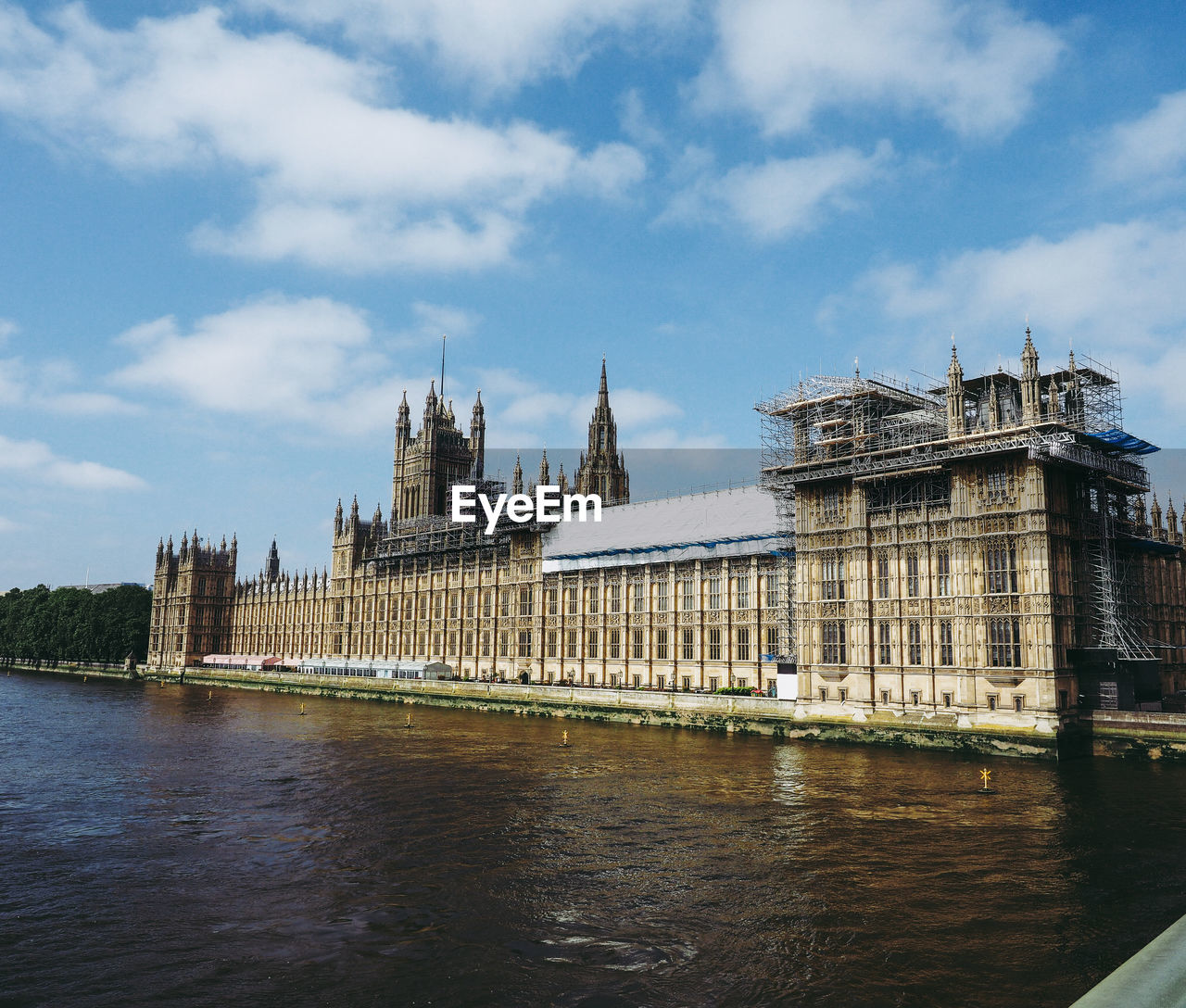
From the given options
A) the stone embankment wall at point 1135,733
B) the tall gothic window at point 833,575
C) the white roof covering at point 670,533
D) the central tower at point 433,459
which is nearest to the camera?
the stone embankment wall at point 1135,733

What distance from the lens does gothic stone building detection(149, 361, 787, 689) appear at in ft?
302

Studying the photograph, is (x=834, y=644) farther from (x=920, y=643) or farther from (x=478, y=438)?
(x=478, y=438)

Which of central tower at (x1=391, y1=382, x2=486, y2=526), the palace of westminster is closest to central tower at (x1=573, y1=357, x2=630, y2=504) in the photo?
central tower at (x1=391, y1=382, x2=486, y2=526)

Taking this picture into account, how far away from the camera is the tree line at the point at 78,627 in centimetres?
17950

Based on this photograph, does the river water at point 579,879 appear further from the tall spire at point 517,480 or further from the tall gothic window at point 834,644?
the tall spire at point 517,480

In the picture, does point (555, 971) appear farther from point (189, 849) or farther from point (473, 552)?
point (473, 552)

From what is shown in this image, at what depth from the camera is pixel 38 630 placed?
183625 millimetres

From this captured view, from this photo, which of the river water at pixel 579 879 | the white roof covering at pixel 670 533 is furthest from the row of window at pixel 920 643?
the white roof covering at pixel 670 533

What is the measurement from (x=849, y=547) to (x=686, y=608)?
27.8m

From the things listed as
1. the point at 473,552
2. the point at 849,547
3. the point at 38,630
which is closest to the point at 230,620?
the point at 38,630

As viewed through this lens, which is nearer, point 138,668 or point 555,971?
point 555,971

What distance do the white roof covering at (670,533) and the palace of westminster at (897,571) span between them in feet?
0.91

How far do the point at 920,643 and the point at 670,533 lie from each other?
40.8m

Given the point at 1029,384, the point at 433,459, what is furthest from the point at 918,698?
the point at 433,459
